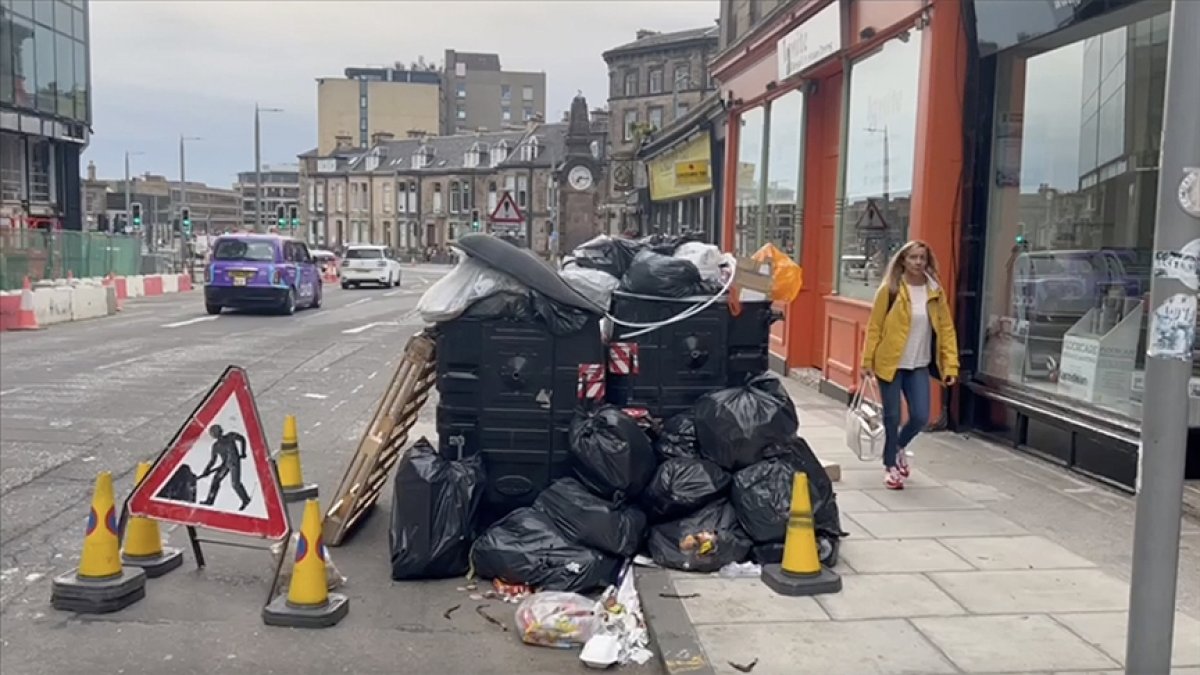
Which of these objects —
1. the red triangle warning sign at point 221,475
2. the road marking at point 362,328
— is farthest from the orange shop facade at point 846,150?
the road marking at point 362,328

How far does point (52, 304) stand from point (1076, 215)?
65.0 feet

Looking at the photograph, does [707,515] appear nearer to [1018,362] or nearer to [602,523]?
[602,523]

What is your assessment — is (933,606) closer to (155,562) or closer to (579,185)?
(155,562)

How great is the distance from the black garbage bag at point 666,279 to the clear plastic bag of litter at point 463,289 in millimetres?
704

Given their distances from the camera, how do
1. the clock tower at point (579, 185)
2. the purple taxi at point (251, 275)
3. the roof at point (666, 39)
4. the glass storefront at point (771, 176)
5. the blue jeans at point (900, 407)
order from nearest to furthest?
the blue jeans at point (900, 407), the glass storefront at point (771, 176), the purple taxi at point (251, 275), the clock tower at point (579, 185), the roof at point (666, 39)

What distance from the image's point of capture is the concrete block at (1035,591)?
4.91 meters

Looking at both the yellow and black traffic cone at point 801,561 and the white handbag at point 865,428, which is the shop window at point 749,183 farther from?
the yellow and black traffic cone at point 801,561

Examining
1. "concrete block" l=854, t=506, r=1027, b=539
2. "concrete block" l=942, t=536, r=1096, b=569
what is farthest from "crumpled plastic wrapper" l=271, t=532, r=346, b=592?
"concrete block" l=942, t=536, r=1096, b=569

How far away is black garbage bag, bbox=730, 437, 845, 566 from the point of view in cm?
538

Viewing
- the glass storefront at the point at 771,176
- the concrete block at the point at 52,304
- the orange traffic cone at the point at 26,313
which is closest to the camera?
the glass storefront at the point at 771,176

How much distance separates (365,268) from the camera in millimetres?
41219

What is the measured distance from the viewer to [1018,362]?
336 inches

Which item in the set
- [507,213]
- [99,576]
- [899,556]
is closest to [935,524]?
[899,556]

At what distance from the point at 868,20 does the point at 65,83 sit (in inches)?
1484
